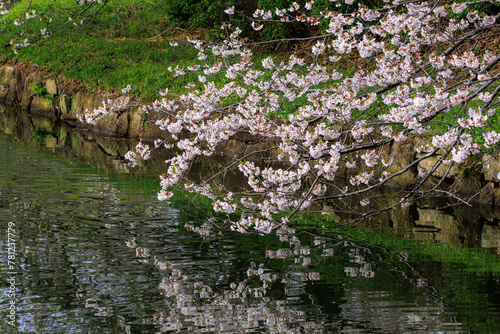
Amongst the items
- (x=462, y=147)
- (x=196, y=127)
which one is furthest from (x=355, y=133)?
(x=196, y=127)

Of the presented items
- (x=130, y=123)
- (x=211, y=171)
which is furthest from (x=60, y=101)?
(x=211, y=171)

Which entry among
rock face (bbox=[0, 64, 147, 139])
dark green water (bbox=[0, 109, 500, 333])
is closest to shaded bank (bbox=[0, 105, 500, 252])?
dark green water (bbox=[0, 109, 500, 333])

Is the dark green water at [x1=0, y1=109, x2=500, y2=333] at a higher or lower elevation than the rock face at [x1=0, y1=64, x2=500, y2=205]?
lower

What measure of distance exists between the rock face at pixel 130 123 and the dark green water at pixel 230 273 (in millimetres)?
847

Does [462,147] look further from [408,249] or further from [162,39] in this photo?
[162,39]

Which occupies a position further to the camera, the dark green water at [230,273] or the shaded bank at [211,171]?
the shaded bank at [211,171]

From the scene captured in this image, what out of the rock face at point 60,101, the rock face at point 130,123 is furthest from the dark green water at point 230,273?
the rock face at point 60,101

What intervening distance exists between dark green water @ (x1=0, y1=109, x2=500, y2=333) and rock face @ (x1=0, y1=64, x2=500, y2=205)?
85 centimetres

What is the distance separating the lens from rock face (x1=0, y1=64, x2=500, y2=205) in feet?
31.7

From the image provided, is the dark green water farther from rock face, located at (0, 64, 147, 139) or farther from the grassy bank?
the grassy bank

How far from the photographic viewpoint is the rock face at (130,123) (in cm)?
966

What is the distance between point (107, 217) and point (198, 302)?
134 inches

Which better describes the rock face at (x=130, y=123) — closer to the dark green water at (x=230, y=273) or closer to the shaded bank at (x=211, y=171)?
the shaded bank at (x=211, y=171)

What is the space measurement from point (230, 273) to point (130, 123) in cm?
1063
